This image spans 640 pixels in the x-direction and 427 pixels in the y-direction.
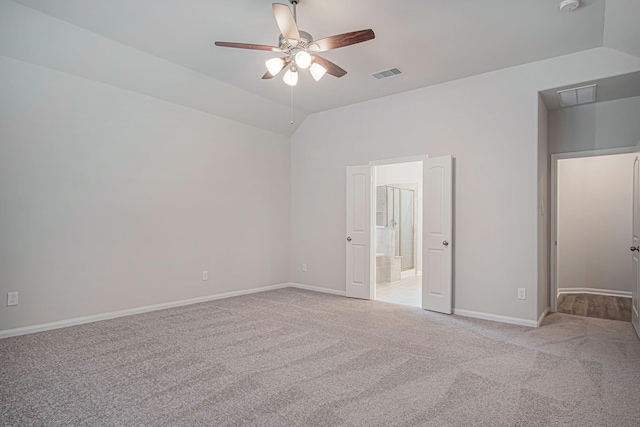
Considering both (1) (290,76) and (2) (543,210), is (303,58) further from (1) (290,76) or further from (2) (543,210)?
(2) (543,210)

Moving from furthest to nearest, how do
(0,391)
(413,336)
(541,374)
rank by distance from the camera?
(413,336), (541,374), (0,391)

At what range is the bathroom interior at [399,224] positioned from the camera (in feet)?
23.3

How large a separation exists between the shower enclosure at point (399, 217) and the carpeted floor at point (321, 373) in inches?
135

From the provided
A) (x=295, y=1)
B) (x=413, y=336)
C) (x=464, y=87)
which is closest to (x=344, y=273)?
(x=413, y=336)

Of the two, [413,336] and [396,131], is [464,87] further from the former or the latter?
[413,336]

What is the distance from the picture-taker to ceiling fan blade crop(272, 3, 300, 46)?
251 cm

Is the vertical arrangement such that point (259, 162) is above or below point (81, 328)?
above

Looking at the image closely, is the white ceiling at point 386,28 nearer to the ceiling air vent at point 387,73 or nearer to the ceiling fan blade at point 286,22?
the ceiling air vent at point 387,73

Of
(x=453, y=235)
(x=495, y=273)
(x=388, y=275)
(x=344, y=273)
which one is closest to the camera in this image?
(x=495, y=273)

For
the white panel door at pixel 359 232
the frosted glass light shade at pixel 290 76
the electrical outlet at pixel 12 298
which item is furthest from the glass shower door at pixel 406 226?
the electrical outlet at pixel 12 298

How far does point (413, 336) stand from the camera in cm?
374

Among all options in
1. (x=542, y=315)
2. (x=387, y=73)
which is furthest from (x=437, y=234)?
(x=387, y=73)

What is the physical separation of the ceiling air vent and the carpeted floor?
9.98 feet

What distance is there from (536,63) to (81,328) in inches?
231
